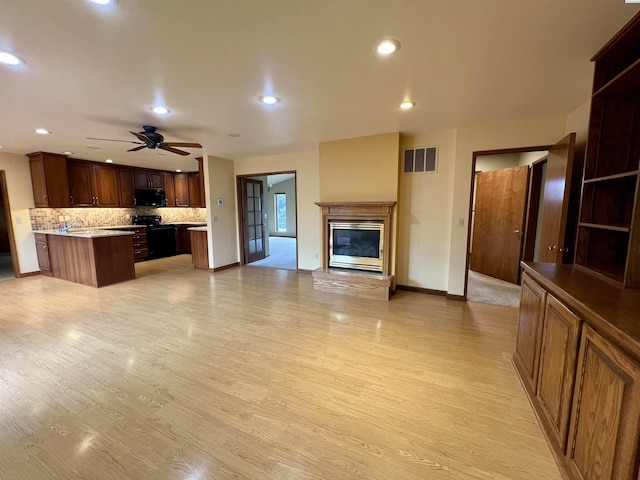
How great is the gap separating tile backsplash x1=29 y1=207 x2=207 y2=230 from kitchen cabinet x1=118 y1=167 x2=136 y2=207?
35 centimetres

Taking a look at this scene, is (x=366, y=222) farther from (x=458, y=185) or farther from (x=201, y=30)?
(x=201, y=30)

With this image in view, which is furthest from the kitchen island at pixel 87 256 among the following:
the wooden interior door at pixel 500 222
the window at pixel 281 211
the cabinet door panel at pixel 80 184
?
the window at pixel 281 211

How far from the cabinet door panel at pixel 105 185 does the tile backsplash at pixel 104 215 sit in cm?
35

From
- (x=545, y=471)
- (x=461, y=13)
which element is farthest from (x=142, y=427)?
(x=461, y=13)

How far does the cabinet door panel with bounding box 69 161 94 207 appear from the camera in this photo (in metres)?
5.75

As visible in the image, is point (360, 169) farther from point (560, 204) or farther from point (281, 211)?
point (281, 211)

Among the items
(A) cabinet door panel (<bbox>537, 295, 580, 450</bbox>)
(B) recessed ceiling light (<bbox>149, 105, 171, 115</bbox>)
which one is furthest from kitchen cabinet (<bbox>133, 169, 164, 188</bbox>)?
(A) cabinet door panel (<bbox>537, 295, 580, 450</bbox>)

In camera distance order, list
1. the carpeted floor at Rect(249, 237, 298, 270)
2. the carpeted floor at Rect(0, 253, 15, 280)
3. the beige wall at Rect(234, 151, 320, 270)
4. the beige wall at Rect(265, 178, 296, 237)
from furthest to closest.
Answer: the beige wall at Rect(265, 178, 296, 237) < the carpeted floor at Rect(249, 237, 298, 270) < the carpeted floor at Rect(0, 253, 15, 280) < the beige wall at Rect(234, 151, 320, 270)

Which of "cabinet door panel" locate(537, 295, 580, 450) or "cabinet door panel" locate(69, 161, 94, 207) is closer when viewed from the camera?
"cabinet door panel" locate(537, 295, 580, 450)

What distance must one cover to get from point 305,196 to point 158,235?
4575 millimetres

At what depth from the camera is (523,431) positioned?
163 centimetres

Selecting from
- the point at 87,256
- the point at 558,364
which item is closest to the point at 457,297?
the point at 558,364

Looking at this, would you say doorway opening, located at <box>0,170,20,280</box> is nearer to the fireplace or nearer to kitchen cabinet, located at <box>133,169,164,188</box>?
kitchen cabinet, located at <box>133,169,164,188</box>

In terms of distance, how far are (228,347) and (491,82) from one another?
3.44 meters
